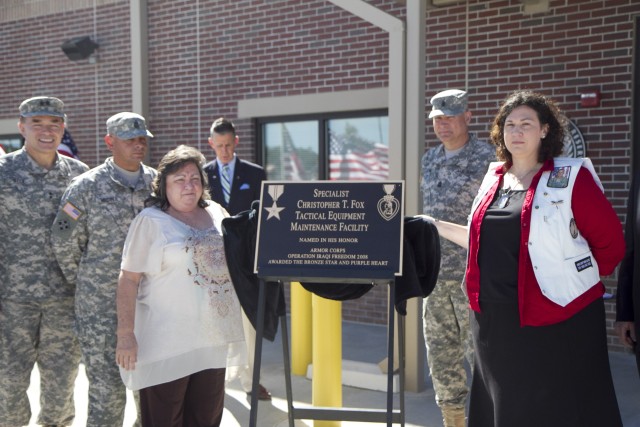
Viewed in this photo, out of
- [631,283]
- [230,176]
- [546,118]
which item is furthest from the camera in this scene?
[230,176]

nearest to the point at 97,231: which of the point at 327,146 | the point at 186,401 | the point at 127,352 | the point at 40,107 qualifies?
the point at 127,352

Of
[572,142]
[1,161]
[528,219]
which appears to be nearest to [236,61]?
[572,142]

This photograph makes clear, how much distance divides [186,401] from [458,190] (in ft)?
6.15

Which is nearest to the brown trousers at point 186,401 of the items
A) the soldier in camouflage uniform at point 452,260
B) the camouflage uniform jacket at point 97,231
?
the camouflage uniform jacket at point 97,231

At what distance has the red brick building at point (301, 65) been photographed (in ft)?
20.6

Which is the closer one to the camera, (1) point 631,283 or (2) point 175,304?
(1) point 631,283

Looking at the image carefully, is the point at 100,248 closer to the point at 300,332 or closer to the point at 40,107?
the point at 40,107

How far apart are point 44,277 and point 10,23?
749 cm

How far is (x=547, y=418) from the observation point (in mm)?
3047

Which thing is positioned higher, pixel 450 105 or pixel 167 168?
pixel 450 105

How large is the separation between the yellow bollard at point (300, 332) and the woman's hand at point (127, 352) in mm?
2497

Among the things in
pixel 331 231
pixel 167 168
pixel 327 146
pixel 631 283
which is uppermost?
pixel 327 146

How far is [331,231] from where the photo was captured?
3.37 metres

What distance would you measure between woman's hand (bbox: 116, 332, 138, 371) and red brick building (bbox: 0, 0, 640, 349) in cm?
251
